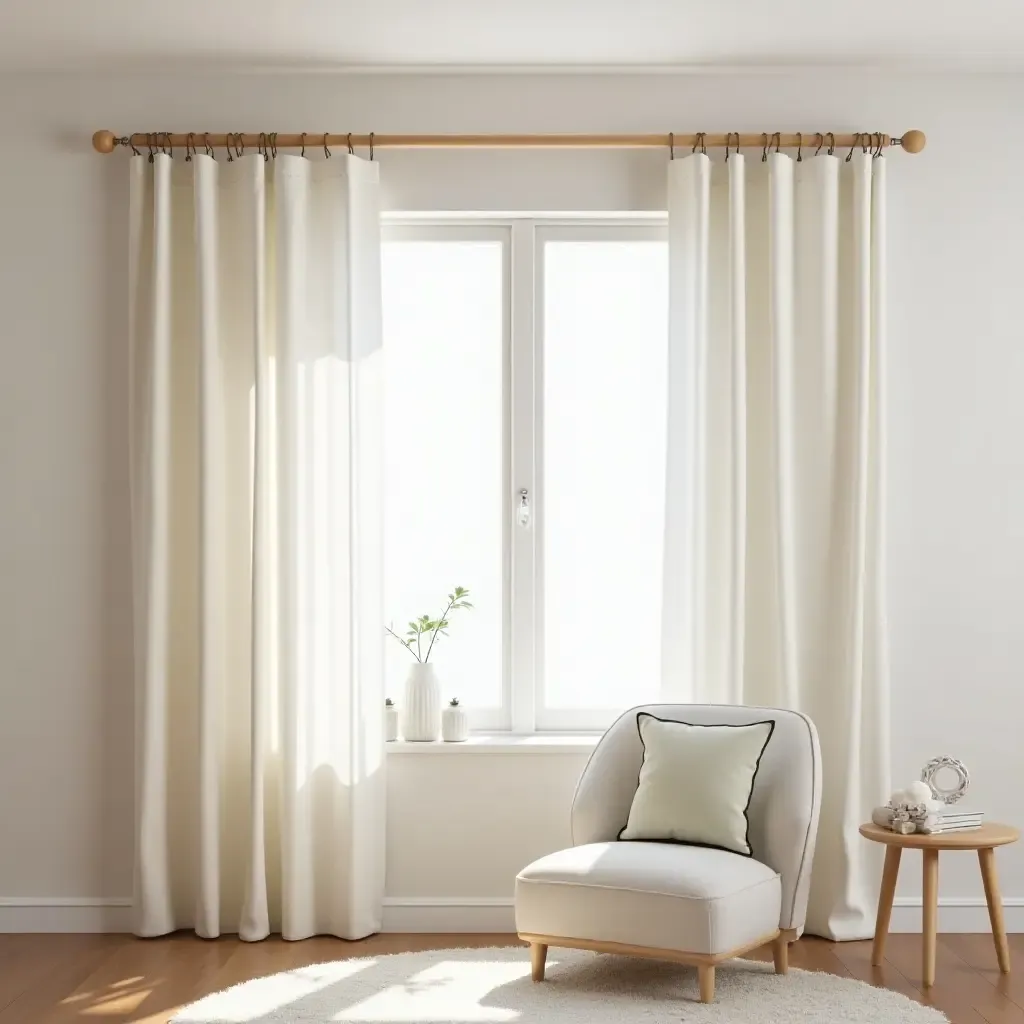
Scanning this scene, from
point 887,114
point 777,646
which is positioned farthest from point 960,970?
point 887,114

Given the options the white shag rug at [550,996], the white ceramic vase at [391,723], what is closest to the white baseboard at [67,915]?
the white shag rug at [550,996]

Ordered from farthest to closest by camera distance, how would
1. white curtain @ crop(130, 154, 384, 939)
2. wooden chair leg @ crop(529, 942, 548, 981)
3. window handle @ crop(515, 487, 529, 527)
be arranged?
window handle @ crop(515, 487, 529, 527), white curtain @ crop(130, 154, 384, 939), wooden chair leg @ crop(529, 942, 548, 981)

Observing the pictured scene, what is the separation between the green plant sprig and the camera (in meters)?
4.17

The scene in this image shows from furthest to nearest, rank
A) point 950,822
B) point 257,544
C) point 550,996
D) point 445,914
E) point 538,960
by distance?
1. point 445,914
2. point 257,544
3. point 950,822
4. point 538,960
5. point 550,996

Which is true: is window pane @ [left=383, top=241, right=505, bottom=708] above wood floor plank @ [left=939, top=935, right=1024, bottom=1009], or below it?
above

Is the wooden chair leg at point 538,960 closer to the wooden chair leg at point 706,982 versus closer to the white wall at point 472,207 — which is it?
the wooden chair leg at point 706,982

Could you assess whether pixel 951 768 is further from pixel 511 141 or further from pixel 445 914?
pixel 511 141

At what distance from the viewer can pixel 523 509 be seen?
4.24 meters

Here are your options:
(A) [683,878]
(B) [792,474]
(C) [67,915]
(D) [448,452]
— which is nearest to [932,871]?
(A) [683,878]

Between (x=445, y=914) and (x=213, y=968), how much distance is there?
30.7 inches

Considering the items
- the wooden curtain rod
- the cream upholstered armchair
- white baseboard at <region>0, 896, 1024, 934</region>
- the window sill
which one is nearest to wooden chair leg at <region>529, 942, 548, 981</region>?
the cream upholstered armchair

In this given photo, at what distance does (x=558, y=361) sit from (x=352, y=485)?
882 mm

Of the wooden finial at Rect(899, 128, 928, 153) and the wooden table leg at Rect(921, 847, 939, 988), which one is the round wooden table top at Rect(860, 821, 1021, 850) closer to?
the wooden table leg at Rect(921, 847, 939, 988)

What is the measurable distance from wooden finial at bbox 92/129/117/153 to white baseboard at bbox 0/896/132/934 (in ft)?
8.02
